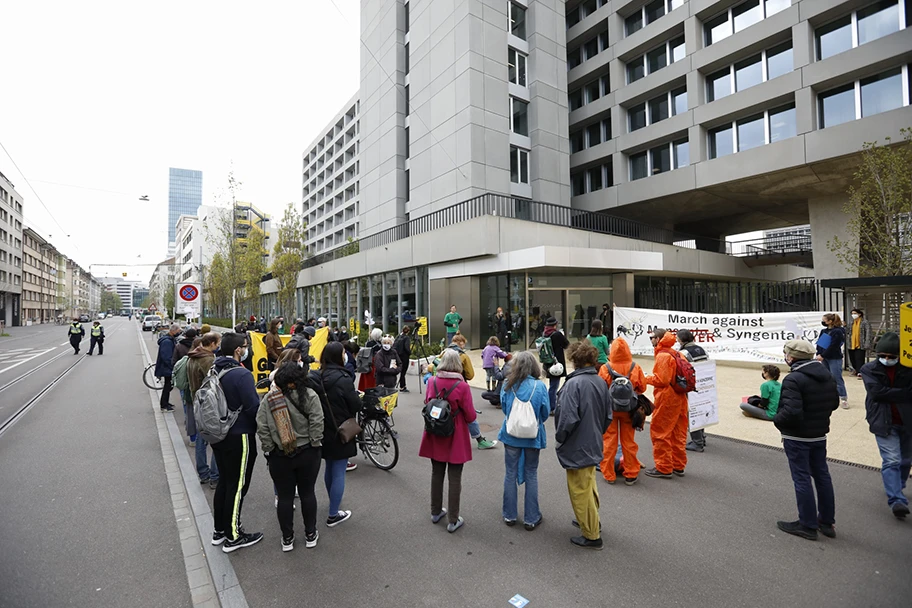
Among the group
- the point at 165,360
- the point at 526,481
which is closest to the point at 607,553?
the point at 526,481

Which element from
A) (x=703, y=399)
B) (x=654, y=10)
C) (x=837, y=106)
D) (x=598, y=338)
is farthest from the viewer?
(x=654, y=10)

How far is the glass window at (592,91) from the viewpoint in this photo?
98.7ft

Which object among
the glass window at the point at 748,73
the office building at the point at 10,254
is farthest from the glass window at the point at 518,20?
the office building at the point at 10,254

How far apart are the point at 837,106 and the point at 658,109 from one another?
892cm

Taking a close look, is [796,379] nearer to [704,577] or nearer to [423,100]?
[704,577]

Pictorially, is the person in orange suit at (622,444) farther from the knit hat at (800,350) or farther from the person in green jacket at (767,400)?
the person in green jacket at (767,400)

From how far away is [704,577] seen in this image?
3.34 meters

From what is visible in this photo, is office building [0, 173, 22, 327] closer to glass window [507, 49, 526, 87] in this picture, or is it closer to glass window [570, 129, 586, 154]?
glass window [507, 49, 526, 87]

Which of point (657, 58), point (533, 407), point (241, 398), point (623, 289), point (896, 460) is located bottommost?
point (896, 460)

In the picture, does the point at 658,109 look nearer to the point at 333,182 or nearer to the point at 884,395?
the point at 884,395

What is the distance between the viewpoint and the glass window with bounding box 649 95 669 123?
85.4 ft

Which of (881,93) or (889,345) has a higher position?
(881,93)

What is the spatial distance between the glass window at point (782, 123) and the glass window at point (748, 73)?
189cm

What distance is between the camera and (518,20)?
86.6ft
